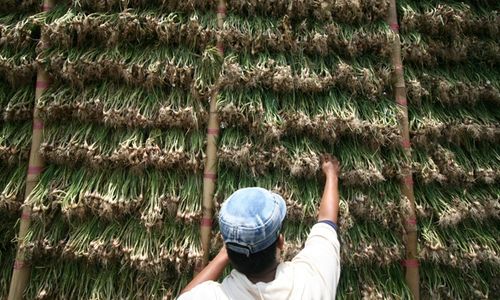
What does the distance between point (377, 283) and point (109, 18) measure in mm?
2201

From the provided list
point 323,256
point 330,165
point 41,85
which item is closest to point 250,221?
point 323,256

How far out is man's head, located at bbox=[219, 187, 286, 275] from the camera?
116 cm

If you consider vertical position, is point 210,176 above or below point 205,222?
above

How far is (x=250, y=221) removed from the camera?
1167 mm

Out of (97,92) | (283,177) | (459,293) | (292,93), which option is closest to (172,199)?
(283,177)

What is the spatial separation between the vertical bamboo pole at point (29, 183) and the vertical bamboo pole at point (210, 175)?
1.00 meters

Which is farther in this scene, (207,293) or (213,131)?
(213,131)

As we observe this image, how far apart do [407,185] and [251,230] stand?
1.25 metres

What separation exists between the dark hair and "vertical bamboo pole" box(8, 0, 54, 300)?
1.41 m

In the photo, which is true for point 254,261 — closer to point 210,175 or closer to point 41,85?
point 210,175

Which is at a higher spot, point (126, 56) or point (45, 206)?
point (126, 56)

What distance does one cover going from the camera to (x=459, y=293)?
203 cm

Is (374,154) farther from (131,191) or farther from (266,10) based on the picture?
(131,191)

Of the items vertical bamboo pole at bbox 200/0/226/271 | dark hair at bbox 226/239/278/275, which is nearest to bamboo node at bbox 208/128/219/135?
vertical bamboo pole at bbox 200/0/226/271
